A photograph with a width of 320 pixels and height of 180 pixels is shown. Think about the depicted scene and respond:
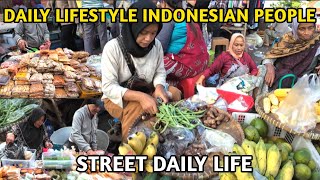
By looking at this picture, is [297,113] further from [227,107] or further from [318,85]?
[227,107]

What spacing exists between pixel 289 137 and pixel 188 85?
1281 millimetres

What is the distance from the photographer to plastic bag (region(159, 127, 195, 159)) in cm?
276

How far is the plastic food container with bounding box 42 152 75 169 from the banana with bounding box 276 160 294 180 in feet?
5.43

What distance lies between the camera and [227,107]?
3590 mm

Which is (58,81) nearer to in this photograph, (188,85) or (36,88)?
(36,88)

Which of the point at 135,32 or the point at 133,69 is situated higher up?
the point at 135,32

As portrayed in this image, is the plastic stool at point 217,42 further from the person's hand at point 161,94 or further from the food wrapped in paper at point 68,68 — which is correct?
the person's hand at point 161,94

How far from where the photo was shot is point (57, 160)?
9.26 feet

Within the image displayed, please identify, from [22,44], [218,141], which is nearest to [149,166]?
[218,141]

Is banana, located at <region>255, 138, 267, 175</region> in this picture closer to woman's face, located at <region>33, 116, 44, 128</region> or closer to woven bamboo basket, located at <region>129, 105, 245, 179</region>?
woven bamboo basket, located at <region>129, 105, 245, 179</region>

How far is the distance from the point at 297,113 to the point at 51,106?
9.49 feet

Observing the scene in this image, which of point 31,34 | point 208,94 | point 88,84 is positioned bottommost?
point 208,94

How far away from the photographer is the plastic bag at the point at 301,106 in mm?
2797

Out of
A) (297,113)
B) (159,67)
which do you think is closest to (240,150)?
(297,113)
